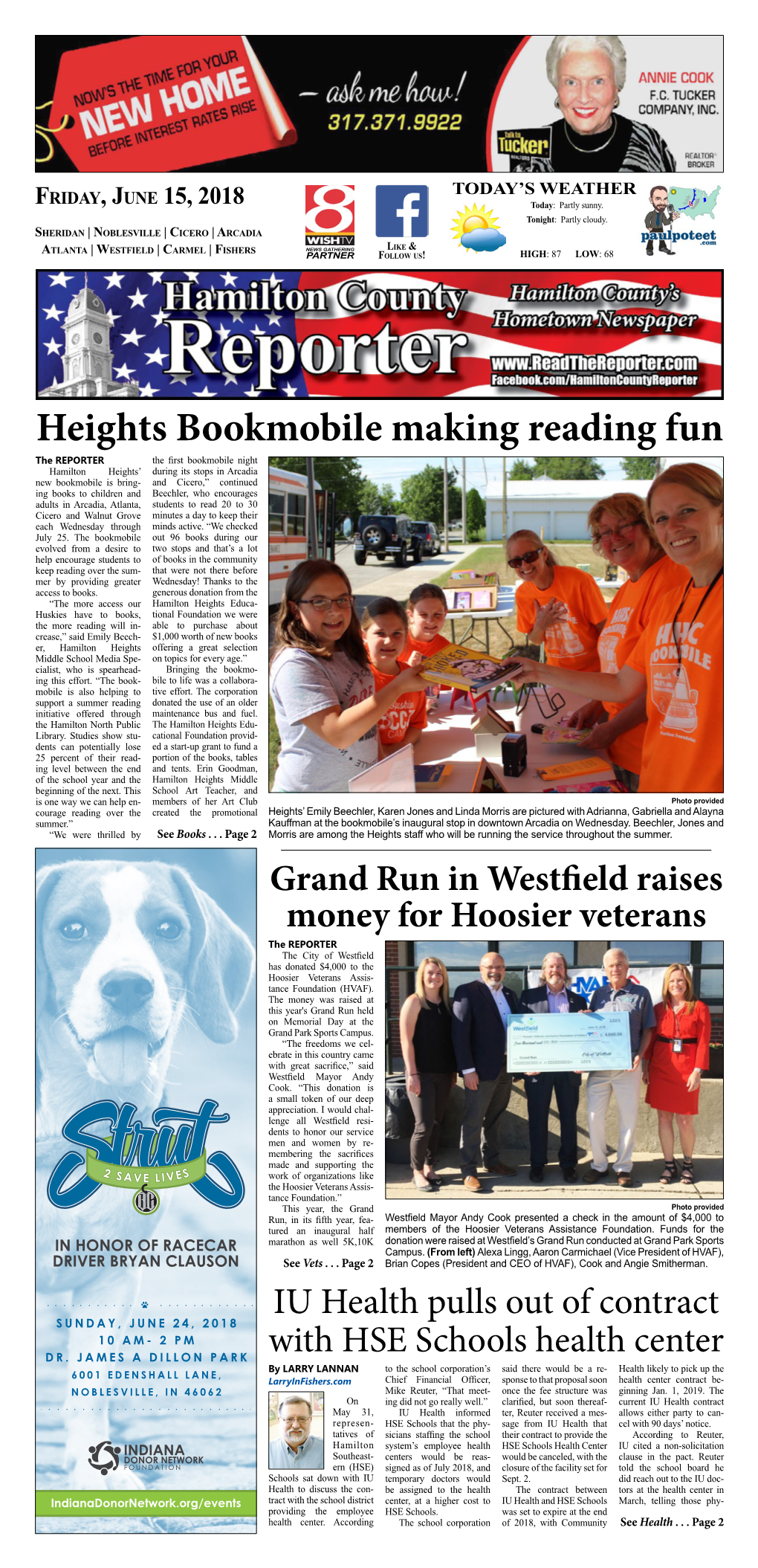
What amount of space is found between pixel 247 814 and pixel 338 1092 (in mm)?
1055

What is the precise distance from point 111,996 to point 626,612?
2.34 m

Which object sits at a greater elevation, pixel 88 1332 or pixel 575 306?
pixel 575 306

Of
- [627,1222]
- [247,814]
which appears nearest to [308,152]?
[247,814]

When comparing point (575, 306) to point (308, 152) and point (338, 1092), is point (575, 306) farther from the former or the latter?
point (338, 1092)

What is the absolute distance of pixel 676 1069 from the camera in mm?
4906

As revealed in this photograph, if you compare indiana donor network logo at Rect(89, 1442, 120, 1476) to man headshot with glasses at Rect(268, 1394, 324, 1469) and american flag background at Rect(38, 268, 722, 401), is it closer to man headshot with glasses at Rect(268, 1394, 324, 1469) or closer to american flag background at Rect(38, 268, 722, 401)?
man headshot with glasses at Rect(268, 1394, 324, 1469)

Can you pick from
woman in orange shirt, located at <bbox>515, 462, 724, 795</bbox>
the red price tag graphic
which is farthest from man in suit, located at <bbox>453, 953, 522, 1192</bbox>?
the red price tag graphic

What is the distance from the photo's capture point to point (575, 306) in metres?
4.85

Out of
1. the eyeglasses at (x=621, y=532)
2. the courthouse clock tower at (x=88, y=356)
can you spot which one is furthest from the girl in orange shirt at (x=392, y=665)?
the courthouse clock tower at (x=88, y=356)

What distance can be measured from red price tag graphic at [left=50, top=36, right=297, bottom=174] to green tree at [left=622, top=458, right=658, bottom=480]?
5.38 feet

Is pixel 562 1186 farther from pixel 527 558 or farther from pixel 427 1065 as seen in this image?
pixel 527 558

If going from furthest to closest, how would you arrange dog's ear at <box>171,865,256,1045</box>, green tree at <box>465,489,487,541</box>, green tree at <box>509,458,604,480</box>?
dog's ear at <box>171,865,256,1045</box> < green tree at <box>509,458,604,480</box> < green tree at <box>465,489,487,541</box>

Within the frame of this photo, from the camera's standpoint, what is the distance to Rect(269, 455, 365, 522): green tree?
4.84 metres

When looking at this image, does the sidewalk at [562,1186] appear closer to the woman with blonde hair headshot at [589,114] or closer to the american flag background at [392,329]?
the american flag background at [392,329]
